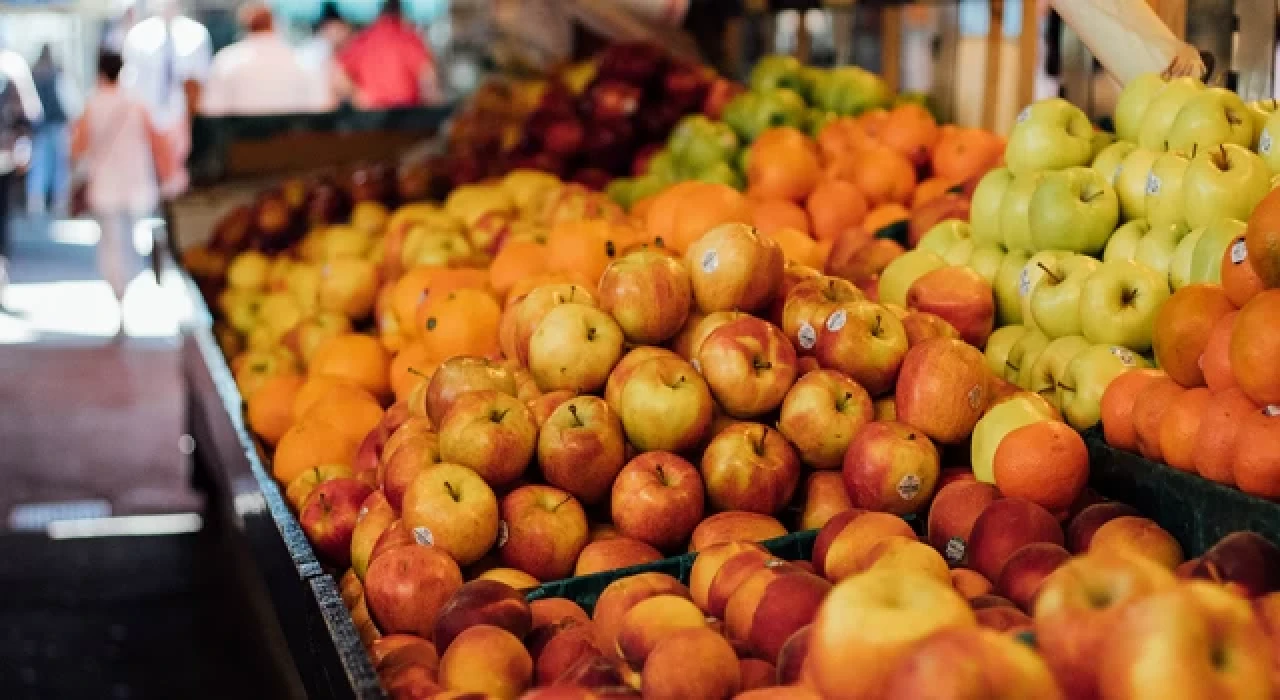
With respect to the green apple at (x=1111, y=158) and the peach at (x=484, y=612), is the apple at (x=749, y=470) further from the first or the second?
the green apple at (x=1111, y=158)

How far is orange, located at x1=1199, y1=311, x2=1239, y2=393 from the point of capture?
1.82m

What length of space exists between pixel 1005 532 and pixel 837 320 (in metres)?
0.58

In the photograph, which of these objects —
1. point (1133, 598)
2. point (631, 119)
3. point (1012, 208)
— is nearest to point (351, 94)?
point (631, 119)

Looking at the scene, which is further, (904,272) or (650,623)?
(904,272)

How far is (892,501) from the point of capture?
199cm

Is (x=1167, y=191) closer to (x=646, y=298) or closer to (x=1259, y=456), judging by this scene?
(x=1259, y=456)

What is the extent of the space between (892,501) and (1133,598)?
93 centimetres

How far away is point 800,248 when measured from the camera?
3.12 m

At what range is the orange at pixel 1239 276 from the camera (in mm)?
1844

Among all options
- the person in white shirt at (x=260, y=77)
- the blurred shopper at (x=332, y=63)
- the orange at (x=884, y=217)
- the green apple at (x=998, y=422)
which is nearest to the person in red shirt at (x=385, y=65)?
the blurred shopper at (x=332, y=63)

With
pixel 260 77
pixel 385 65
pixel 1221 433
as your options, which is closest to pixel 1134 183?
pixel 1221 433

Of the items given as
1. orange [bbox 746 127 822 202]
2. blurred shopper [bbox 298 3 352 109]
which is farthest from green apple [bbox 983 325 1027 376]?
blurred shopper [bbox 298 3 352 109]

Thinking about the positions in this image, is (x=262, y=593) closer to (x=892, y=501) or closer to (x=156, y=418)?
(x=892, y=501)

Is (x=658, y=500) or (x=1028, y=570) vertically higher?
(x=1028, y=570)
